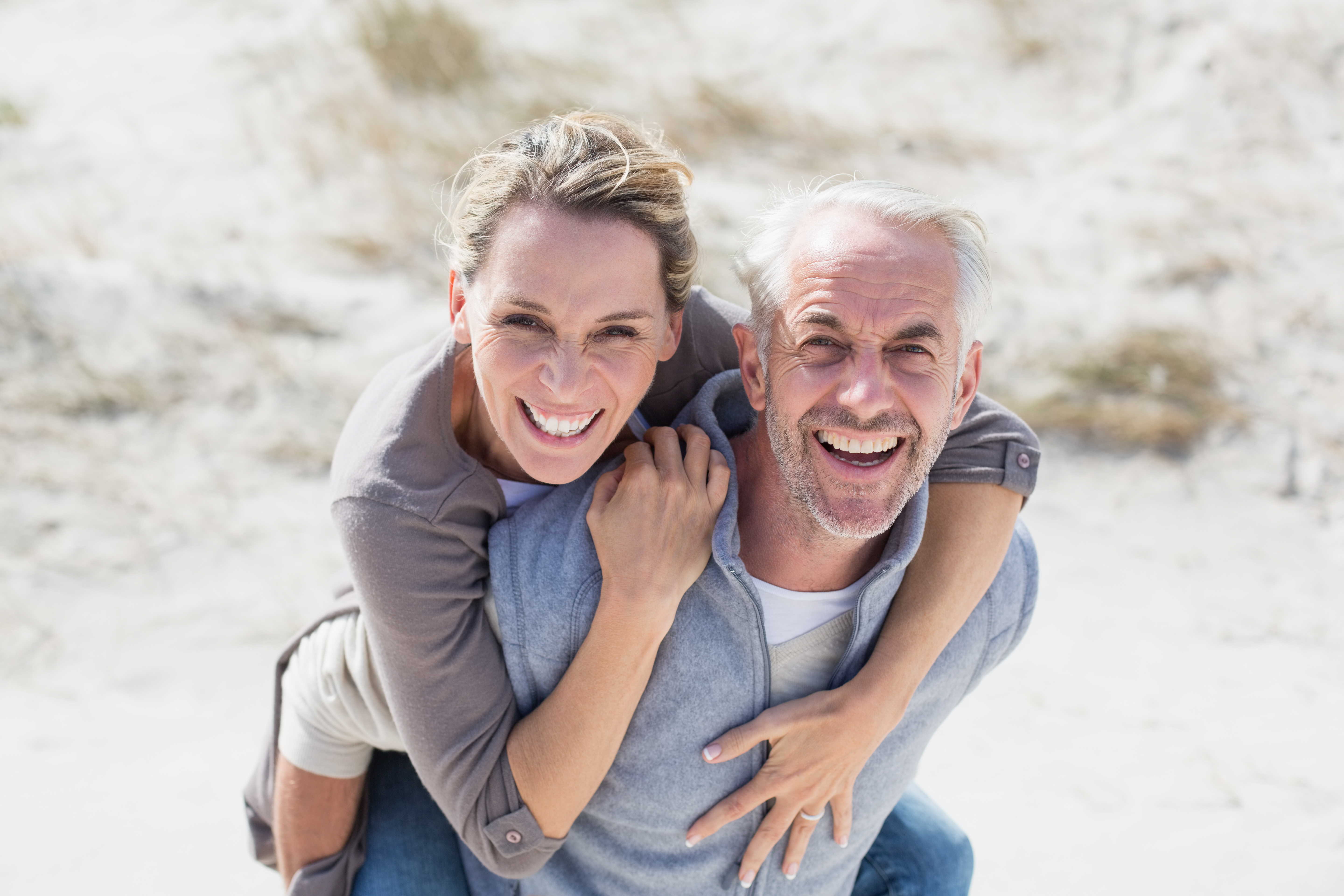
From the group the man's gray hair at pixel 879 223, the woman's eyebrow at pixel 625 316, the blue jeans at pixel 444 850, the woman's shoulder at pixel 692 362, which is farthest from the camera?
the woman's shoulder at pixel 692 362

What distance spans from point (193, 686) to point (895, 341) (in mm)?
2847

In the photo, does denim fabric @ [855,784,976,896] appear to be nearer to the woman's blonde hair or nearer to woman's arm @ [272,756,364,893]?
woman's arm @ [272,756,364,893]

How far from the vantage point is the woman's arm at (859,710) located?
2141mm

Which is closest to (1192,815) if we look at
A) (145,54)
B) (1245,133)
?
(1245,133)

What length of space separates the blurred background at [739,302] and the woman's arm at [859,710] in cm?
122

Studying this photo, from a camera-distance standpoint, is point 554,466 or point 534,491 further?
point 534,491

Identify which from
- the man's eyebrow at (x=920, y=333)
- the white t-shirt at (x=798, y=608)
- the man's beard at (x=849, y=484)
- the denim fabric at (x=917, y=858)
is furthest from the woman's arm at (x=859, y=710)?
the man's eyebrow at (x=920, y=333)

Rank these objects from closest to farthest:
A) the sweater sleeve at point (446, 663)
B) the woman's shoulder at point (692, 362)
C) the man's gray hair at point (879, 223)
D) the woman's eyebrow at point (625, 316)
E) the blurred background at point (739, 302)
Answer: the sweater sleeve at point (446, 663), the woman's eyebrow at point (625, 316), the man's gray hair at point (879, 223), the woman's shoulder at point (692, 362), the blurred background at point (739, 302)

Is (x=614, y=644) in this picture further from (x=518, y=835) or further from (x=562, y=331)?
(x=562, y=331)

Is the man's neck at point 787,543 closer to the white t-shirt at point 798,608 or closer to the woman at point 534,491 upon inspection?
the white t-shirt at point 798,608

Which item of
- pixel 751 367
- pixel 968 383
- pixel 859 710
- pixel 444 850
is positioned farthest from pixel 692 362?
pixel 444 850

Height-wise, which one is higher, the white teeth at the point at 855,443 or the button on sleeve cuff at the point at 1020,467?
the white teeth at the point at 855,443

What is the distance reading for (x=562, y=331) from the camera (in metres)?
2.07

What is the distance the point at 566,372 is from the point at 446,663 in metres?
0.60
